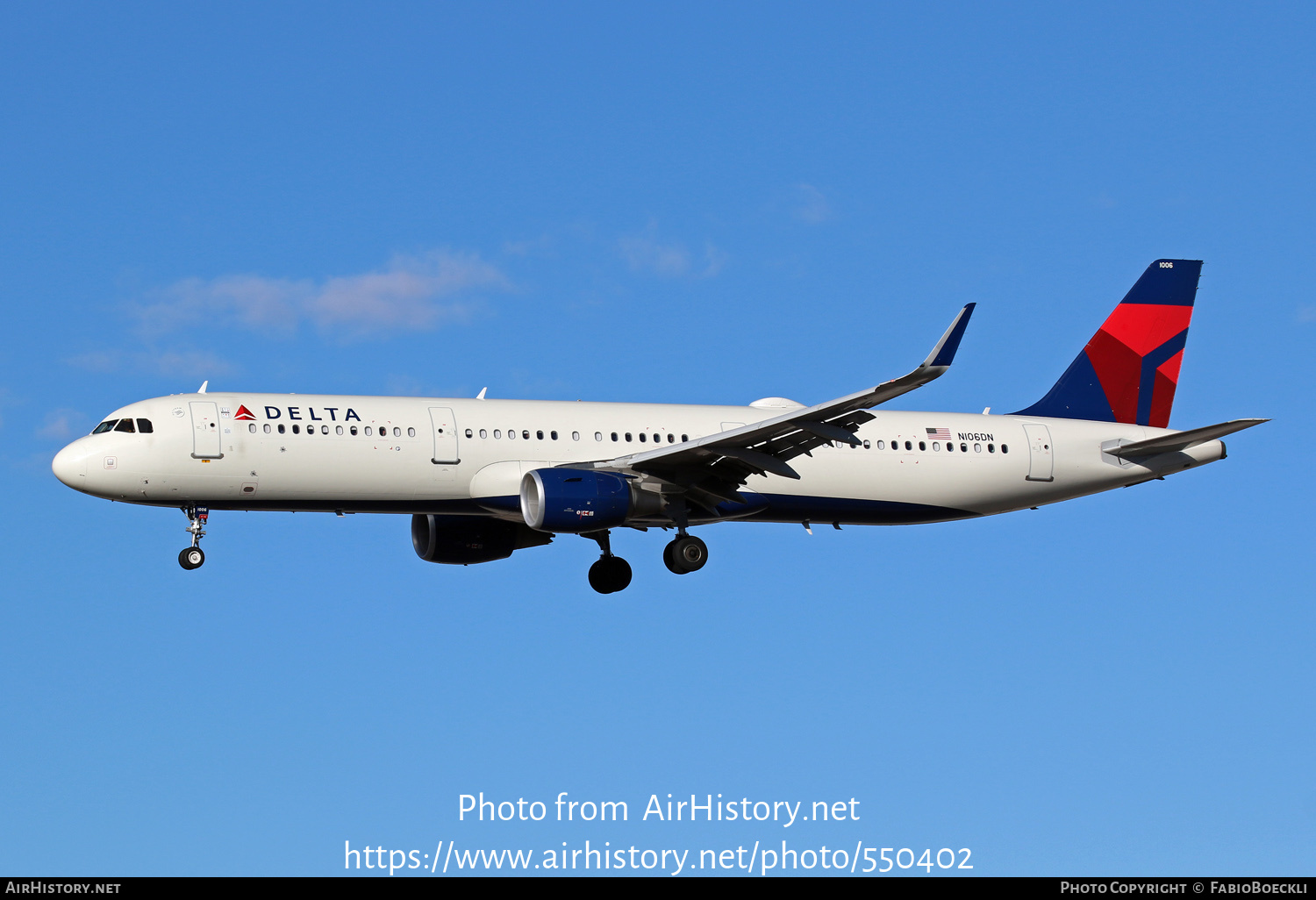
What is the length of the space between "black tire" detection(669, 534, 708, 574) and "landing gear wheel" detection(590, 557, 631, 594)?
2.53 m

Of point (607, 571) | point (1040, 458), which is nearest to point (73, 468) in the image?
point (607, 571)

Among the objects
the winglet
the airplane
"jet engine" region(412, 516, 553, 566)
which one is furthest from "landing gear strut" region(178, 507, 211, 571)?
the winglet

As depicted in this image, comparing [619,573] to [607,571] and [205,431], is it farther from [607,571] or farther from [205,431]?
[205,431]

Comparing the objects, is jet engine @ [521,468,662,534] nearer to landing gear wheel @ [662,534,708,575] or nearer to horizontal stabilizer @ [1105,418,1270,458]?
landing gear wheel @ [662,534,708,575]

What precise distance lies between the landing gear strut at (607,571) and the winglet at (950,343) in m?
12.8

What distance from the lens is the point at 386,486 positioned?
120ft

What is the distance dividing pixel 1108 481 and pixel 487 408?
615 inches

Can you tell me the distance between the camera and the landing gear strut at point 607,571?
41031 mm

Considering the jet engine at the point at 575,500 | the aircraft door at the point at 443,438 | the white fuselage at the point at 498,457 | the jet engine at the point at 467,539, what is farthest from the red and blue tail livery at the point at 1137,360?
the aircraft door at the point at 443,438

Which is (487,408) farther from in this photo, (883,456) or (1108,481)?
(1108,481)

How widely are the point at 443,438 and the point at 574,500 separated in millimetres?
3406
